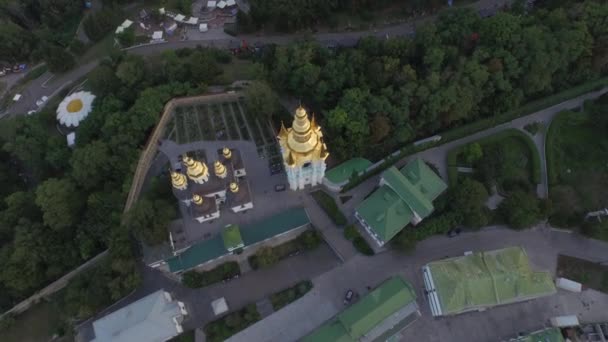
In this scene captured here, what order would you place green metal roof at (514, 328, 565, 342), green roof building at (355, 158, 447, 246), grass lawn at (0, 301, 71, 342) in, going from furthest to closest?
1. grass lawn at (0, 301, 71, 342)
2. green roof building at (355, 158, 447, 246)
3. green metal roof at (514, 328, 565, 342)

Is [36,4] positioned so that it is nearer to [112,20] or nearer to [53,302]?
[112,20]

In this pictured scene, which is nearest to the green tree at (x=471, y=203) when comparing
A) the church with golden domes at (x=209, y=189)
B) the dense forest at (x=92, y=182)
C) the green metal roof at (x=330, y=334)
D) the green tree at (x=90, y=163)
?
the green metal roof at (x=330, y=334)

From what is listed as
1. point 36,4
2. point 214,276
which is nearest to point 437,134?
point 214,276

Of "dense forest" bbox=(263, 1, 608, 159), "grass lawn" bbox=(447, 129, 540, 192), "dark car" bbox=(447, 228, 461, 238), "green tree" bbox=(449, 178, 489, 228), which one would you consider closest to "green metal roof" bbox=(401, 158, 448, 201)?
"green tree" bbox=(449, 178, 489, 228)

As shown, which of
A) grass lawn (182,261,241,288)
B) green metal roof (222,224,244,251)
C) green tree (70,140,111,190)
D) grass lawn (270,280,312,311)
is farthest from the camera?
green tree (70,140,111,190)

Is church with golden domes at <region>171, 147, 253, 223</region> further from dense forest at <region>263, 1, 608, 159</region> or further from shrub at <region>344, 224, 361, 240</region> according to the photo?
dense forest at <region>263, 1, 608, 159</region>

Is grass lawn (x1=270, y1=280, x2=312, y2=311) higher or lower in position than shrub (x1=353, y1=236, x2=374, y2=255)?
lower

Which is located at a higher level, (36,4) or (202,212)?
(36,4)

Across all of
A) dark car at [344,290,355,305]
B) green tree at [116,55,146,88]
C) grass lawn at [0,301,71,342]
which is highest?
green tree at [116,55,146,88]
